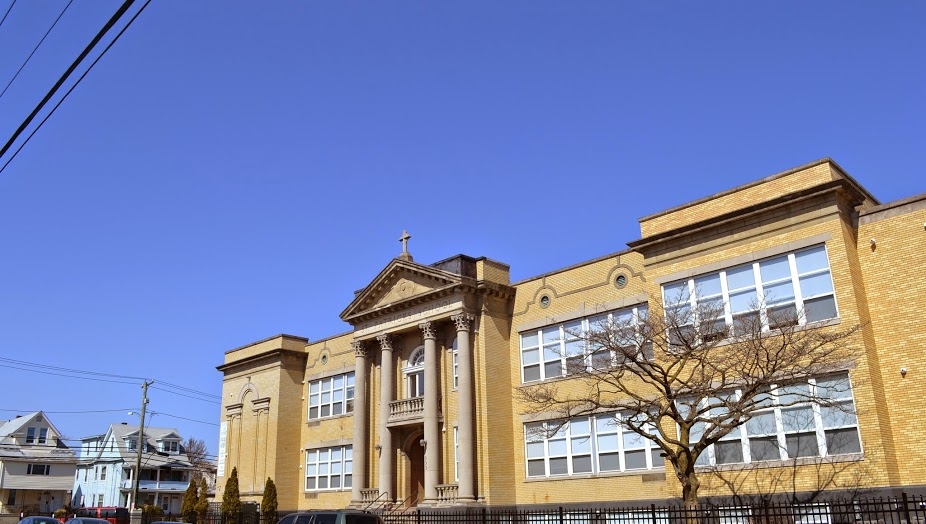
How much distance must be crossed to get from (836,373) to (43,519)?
83.0 feet

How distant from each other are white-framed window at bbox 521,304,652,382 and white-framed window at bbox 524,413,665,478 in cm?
203

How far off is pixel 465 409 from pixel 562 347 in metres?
4.56

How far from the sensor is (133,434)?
265 ft

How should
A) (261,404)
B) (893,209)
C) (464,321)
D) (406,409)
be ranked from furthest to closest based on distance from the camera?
(261,404) → (406,409) → (464,321) → (893,209)

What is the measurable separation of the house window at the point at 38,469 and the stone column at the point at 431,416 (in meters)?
61.9

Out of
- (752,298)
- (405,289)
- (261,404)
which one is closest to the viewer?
(752,298)

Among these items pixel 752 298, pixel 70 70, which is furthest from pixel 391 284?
pixel 70 70

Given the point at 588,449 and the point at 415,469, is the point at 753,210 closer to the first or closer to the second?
the point at 588,449

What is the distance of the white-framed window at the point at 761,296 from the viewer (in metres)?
21.6

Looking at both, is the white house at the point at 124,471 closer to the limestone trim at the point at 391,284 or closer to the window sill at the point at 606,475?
the limestone trim at the point at 391,284

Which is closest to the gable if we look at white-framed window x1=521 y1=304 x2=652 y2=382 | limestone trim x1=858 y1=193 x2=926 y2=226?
white-framed window x1=521 y1=304 x2=652 y2=382

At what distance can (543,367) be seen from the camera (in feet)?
101

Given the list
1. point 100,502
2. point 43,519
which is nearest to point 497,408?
point 43,519

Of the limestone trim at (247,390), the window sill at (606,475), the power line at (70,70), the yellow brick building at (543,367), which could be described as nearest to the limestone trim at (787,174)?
the yellow brick building at (543,367)
